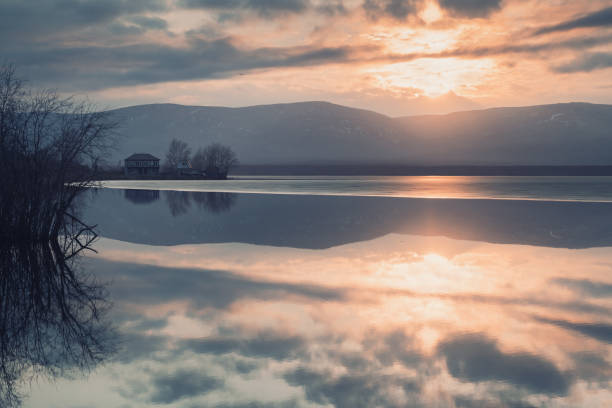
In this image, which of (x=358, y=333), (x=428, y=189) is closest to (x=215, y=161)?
(x=428, y=189)

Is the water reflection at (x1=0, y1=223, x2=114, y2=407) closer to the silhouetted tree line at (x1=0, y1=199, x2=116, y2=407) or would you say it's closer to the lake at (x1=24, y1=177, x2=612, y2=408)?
the silhouetted tree line at (x1=0, y1=199, x2=116, y2=407)

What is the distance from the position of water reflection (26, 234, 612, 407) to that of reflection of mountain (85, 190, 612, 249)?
5603 mm

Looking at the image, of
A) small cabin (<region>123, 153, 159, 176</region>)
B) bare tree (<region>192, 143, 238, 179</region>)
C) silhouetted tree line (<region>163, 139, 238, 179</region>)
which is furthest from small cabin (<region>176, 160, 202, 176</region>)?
small cabin (<region>123, 153, 159, 176</region>)

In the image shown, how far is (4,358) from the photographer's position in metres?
8.95

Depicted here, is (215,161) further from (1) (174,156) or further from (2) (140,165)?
(2) (140,165)

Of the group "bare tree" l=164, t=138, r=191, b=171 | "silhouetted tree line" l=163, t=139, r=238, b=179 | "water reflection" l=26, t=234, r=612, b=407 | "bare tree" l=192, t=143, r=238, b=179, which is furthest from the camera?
"bare tree" l=164, t=138, r=191, b=171

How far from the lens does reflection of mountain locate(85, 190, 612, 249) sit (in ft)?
77.7

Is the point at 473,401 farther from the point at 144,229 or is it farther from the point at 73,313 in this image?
the point at 144,229

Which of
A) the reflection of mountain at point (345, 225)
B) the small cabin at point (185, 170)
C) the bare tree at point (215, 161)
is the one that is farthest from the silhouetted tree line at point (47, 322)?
the bare tree at point (215, 161)

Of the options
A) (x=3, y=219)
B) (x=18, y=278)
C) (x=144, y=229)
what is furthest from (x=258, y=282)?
(x=144, y=229)

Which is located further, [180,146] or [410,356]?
[180,146]

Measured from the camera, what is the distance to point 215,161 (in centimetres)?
16400

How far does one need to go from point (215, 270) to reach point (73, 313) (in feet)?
17.7

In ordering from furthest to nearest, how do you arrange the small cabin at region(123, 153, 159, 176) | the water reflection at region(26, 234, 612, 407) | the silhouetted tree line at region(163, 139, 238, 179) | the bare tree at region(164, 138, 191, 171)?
the bare tree at region(164, 138, 191, 171)
the small cabin at region(123, 153, 159, 176)
the silhouetted tree line at region(163, 139, 238, 179)
the water reflection at region(26, 234, 612, 407)
